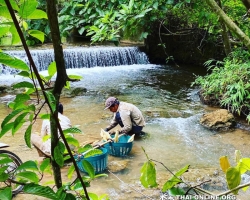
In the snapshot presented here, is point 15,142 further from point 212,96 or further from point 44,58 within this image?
point 44,58

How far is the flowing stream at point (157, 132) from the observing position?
3.92 metres

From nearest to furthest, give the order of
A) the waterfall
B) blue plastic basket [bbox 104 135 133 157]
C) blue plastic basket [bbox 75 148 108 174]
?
blue plastic basket [bbox 75 148 108 174] → blue plastic basket [bbox 104 135 133 157] → the waterfall

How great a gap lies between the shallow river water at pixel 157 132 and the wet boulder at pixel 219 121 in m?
0.16

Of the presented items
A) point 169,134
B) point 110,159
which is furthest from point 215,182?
point 169,134

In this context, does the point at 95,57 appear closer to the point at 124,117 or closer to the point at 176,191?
the point at 124,117

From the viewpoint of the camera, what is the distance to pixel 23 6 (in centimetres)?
65

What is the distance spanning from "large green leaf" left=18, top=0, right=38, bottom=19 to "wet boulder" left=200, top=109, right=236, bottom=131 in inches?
224

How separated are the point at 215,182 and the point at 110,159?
5.26ft

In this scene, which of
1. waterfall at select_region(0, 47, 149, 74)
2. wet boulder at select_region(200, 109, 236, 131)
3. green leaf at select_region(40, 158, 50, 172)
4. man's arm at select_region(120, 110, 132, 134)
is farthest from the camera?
waterfall at select_region(0, 47, 149, 74)

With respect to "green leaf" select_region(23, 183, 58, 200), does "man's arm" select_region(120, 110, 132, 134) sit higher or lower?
lower

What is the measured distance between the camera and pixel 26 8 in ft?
2.15

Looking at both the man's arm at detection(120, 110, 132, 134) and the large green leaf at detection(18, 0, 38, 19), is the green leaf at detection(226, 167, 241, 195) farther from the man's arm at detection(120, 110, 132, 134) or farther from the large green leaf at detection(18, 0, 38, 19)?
the man's arm at detection(120, 110, 132, 134)

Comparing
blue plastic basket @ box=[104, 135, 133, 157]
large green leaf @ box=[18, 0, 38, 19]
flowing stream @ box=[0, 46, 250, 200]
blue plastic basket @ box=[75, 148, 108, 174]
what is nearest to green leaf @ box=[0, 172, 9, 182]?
large green leaf @ box=[18, 0, 38, 19]

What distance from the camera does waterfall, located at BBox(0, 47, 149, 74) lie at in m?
12.1
